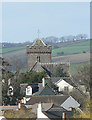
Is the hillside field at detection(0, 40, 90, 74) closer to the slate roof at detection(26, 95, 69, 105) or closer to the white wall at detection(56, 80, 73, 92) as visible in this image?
the white wall at detection(56, 80, 73, 92)

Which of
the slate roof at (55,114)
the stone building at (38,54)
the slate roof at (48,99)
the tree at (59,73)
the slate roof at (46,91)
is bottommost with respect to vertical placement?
the slate roof at (55,114)

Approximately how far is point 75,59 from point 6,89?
36.2 metres

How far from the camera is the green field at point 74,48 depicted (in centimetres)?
8580

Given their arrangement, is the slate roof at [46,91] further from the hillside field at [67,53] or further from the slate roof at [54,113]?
the hillside field at [67,53]

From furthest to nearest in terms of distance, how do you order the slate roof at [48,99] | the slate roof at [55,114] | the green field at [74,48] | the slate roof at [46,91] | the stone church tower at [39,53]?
the green field at [74,48] < the stone church tower at [39,53] < the slate roof at [46,91] < the slate roof at [48,99] < the slate roof at [55,114]

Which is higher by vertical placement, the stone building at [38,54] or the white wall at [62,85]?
the stone building at [38,54]

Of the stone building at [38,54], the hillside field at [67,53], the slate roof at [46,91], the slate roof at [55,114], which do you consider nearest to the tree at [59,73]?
the hillside field at [67,53]

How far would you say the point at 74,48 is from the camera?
90750 millimetres

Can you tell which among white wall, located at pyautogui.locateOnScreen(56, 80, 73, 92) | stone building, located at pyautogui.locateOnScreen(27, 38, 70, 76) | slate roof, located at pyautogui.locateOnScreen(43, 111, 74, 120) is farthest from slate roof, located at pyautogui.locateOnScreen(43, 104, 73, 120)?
stone building, located at pyautogui.locateOnScreen(27, 38, 70, 76)

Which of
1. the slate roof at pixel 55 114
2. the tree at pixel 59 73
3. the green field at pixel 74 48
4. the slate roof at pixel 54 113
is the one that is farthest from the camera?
the green field at pixel 74 48

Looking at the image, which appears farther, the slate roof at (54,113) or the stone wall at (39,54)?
the stone wall at (39,54)

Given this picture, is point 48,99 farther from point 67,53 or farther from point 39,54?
point 67,53

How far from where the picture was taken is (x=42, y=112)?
28.0 meters

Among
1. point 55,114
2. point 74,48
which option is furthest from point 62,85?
point 74,48
